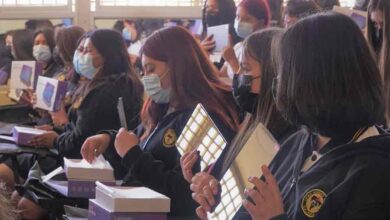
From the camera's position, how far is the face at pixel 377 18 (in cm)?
227

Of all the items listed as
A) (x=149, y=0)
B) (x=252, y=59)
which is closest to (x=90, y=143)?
(x=252, y=59)

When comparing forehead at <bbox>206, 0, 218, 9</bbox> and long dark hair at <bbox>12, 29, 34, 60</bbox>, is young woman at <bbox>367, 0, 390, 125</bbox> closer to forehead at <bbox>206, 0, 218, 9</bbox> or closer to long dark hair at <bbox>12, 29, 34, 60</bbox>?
forehead at <bbox>206, 0, 218, 9</bbox>

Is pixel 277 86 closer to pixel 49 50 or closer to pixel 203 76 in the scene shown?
pixel 203 76

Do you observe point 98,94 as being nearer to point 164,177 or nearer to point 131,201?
point 164,177

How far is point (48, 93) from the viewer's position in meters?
3.96

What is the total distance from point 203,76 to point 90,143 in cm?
64

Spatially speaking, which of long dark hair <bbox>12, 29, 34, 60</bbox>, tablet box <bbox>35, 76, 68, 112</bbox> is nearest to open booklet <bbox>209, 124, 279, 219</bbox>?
tablet box <bbox>35, 76, 68, 112</bbox>

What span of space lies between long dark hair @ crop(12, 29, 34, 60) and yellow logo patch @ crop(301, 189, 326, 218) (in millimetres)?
4370

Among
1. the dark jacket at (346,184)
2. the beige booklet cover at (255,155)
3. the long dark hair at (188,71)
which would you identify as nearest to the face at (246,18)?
the long dark hair at (188,71)

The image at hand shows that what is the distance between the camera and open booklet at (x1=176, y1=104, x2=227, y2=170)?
1.81 m

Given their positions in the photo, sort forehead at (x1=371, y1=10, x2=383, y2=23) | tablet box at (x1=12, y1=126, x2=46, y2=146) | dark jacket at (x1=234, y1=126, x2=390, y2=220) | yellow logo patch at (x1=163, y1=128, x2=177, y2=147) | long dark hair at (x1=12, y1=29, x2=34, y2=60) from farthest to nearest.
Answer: long dark hair at (x1=12, y1=29, x2=34, y2=60) → tablet box at (x1=12, y1=126, x2=46, y2=146) → yellow logo patch at (x1=163, y1=128, x2=177, y2=147) → forehead at (x1=371, y1=10, x2=383, y2=23) → dark jacket at (x1=234, y1=126, x2=390, y2=220)

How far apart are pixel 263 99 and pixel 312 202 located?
68cm

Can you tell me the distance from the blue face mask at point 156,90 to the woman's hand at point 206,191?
38.6 inches

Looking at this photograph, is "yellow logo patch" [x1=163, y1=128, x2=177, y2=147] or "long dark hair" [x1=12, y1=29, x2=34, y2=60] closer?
"yellow logo patch" [x1=163, y1=128, x2=177, y2=147]
